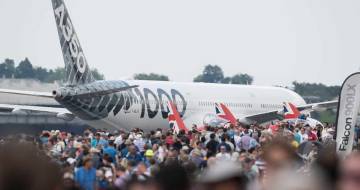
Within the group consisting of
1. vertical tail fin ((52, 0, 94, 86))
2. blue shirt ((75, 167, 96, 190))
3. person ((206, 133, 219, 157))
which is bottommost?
blue shirt ((75, 167, 96, 190))

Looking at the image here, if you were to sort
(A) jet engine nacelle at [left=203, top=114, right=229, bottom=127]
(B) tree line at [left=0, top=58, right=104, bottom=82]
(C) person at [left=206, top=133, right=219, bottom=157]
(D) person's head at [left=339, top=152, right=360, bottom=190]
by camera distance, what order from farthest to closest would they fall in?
(B) tree line at [left=0, top=58, right=104, bottom=82], (A) jet engine nacelle at [left=203, top=114, right=229, bottom=127], (C) person at [left=206, top=133, right=219, bottom=157], (D) person's head at [left=339, top=152, right=360, bottom=190]

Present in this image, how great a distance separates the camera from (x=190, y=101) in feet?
164

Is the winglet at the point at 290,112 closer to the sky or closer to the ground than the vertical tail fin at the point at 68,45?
Result: closer to the ground

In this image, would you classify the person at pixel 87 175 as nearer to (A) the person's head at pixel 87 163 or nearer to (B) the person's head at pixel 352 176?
(A) the person's head at pixel 87 163

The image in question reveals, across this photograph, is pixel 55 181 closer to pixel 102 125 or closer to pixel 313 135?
pixel 313 135

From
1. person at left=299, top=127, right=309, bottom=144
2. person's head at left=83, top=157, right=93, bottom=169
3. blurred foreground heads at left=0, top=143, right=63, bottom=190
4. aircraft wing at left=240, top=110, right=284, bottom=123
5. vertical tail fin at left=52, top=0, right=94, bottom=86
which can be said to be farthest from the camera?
aircraft wing at left=240, top=110, right=284, bottom=123

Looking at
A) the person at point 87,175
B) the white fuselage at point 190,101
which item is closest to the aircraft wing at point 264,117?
the white fuselage at point 190,101

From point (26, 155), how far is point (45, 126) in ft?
194

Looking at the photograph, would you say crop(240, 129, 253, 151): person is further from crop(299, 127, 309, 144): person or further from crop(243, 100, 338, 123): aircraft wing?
crop(243, 100, 338, 123): aircraft wing

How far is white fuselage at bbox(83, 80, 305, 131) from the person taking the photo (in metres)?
45.8

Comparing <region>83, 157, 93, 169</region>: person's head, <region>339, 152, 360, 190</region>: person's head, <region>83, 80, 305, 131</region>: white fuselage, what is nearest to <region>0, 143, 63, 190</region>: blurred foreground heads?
<region>339, 152, 360, 190</region>: person's head

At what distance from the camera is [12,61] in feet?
490

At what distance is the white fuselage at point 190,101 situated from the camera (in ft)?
150

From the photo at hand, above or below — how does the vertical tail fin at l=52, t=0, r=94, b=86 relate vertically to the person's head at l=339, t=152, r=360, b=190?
above
